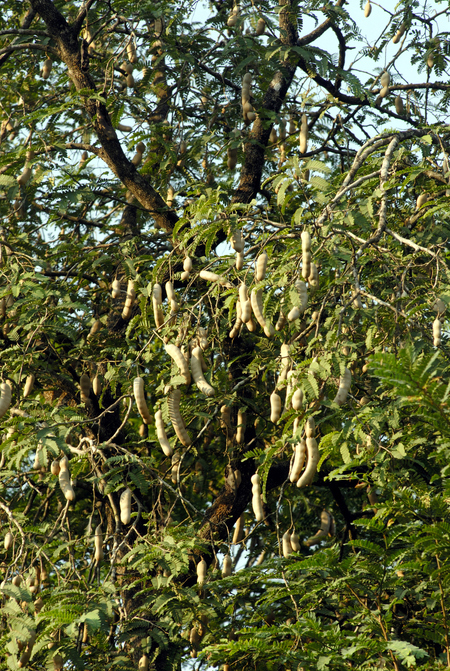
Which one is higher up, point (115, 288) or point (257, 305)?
point (115, 288)

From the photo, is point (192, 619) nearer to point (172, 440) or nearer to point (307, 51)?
point (172, 440)

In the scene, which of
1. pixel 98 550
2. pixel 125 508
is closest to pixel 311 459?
pixel 125 508

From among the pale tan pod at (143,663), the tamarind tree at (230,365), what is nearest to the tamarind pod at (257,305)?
the tamarind tree at (230,365)

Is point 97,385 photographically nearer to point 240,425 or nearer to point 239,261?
point 240,425

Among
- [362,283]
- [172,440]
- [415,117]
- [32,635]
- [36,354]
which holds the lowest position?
[32,635]

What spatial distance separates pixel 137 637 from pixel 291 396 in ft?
6.46

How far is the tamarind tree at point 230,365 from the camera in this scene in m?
3.20

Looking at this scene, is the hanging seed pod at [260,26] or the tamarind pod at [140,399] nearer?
the tamarind pod at [140,399]

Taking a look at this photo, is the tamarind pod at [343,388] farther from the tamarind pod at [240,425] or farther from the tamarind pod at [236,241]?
the tamarind pod at [240,425]

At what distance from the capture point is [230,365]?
539 cm

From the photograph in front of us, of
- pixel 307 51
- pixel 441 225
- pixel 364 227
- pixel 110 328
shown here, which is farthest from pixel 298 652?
pixel 307 51

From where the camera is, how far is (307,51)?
212 inches

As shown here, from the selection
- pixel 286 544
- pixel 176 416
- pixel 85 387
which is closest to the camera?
pixel 176 416

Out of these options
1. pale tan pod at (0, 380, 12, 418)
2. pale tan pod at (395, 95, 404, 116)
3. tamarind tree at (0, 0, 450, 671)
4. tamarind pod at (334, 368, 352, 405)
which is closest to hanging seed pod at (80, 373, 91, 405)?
tamarind tree at (0, 0, 450, 671)
